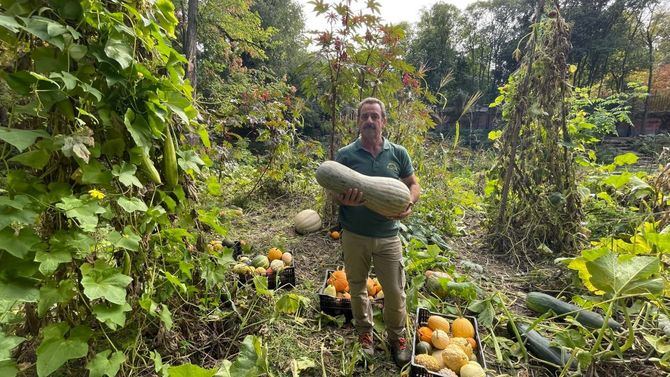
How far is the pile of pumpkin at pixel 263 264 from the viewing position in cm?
242

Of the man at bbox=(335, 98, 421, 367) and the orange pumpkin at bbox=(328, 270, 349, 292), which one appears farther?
the orange pumpkin at bbox=(328, 270, 349, 292)

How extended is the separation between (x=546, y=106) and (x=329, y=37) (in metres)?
2.54

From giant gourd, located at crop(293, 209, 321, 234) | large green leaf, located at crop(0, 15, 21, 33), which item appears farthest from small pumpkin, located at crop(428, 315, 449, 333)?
large green leaf, located at crop(0, 15, 21, 33)

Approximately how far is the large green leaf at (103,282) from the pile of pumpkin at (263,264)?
1.21 m

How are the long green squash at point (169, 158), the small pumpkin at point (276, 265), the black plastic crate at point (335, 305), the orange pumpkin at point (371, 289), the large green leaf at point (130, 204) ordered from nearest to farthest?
the large green leaf at point (130, 204) → the long green squash at point (169, 158) → the black plastic crate at point (335, 305) → the orange pumpkin at point (371, 289) → the small pumpkin at point (276, 265)

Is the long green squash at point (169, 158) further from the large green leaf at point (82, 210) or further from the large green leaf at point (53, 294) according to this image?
the large green leaf at point (53, 294)

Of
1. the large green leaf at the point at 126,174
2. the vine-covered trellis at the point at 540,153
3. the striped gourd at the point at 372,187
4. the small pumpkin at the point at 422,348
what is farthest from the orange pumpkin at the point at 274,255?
the vine-covered trellis at the point at 540,153

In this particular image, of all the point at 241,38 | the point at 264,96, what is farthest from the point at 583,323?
the point at 241,38

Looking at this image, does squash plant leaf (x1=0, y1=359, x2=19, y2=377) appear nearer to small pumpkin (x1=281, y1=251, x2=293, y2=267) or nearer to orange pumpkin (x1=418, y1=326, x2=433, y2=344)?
orange pumpkin (x1=418, y1=326, x2=433, y2=344)

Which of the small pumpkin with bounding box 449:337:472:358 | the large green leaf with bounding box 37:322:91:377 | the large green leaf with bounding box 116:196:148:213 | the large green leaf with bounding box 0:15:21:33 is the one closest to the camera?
the large green leaf with bounding box 0:15:21:33

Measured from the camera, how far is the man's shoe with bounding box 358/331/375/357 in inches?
80.9

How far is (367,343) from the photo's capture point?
2096 mm

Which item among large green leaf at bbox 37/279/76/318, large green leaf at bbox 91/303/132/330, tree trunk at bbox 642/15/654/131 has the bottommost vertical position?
large green leaf at bbox 91/303/132/330

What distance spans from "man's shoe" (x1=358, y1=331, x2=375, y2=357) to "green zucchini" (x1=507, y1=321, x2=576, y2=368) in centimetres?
99
